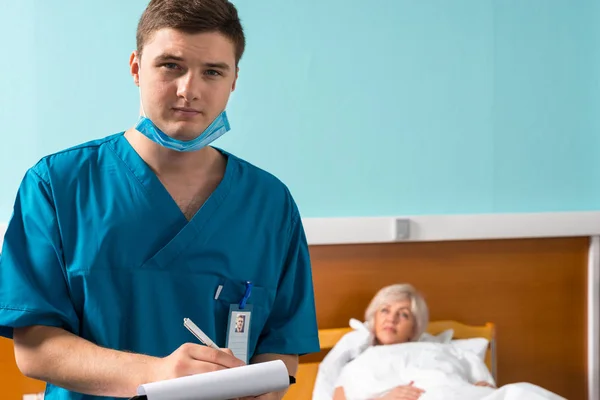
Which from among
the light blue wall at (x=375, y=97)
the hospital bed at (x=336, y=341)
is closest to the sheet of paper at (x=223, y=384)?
the hospital bed at (x=336, y=341)

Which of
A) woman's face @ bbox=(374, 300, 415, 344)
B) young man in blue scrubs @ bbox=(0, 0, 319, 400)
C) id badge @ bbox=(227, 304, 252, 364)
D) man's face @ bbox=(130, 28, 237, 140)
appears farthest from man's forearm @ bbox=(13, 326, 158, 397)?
woman's face @ bbox=(374, 300, 415, 344)

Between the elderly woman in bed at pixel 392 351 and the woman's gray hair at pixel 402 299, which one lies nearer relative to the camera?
the elderly woman in bed at pixel 392 351

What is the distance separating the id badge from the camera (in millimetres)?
1259

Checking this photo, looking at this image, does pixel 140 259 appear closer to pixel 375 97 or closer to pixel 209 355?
pixel 209 355

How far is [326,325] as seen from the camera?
10.6 feet

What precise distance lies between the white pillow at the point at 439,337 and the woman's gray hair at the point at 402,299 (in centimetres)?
5

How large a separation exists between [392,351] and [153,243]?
190 centimetres

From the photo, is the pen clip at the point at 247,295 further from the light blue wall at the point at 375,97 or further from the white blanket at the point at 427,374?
the light blue wall at the point at 375,97

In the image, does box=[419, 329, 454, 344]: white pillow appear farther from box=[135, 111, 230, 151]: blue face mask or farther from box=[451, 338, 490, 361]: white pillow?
box=[135, 111, 230, 151]: blue face mask

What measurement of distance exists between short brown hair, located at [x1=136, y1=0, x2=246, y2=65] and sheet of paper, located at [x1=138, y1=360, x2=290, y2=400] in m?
0.56

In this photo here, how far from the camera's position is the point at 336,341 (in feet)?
10.2

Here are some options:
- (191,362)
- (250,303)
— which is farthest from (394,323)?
(191,362)

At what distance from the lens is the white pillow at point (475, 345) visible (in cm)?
311

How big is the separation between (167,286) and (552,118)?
276 centimetres
